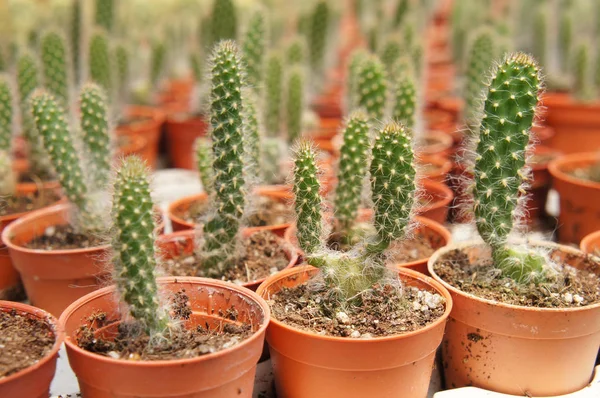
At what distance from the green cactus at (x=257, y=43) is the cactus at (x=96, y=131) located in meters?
1.27

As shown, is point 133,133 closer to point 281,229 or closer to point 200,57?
point 200,57

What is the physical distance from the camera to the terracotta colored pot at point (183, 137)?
5332mm

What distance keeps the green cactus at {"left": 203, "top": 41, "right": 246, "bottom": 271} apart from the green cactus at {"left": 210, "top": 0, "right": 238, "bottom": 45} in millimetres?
2334

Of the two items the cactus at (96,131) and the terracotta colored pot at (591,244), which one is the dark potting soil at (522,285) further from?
the cactus at (96,131)

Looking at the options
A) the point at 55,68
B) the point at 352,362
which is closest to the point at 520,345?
the point at 352,362

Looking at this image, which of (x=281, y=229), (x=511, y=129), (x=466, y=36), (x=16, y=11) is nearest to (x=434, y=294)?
(x=511, y=129)

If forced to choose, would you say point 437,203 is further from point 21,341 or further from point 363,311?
point 21,341

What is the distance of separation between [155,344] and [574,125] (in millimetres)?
4645

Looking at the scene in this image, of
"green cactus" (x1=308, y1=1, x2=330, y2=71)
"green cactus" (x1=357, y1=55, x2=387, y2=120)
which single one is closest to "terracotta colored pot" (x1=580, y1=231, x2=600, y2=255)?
"green cactus" (x1=357, y1=55, x2=387, y2=120)

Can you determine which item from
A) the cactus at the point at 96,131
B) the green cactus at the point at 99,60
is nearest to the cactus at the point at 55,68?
the green cactus at the point at 99,60

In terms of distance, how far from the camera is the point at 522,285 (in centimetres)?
276

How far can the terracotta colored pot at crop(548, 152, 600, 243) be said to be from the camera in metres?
3.88

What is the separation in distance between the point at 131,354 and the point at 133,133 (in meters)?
3.11

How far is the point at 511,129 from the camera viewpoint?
268 cm
